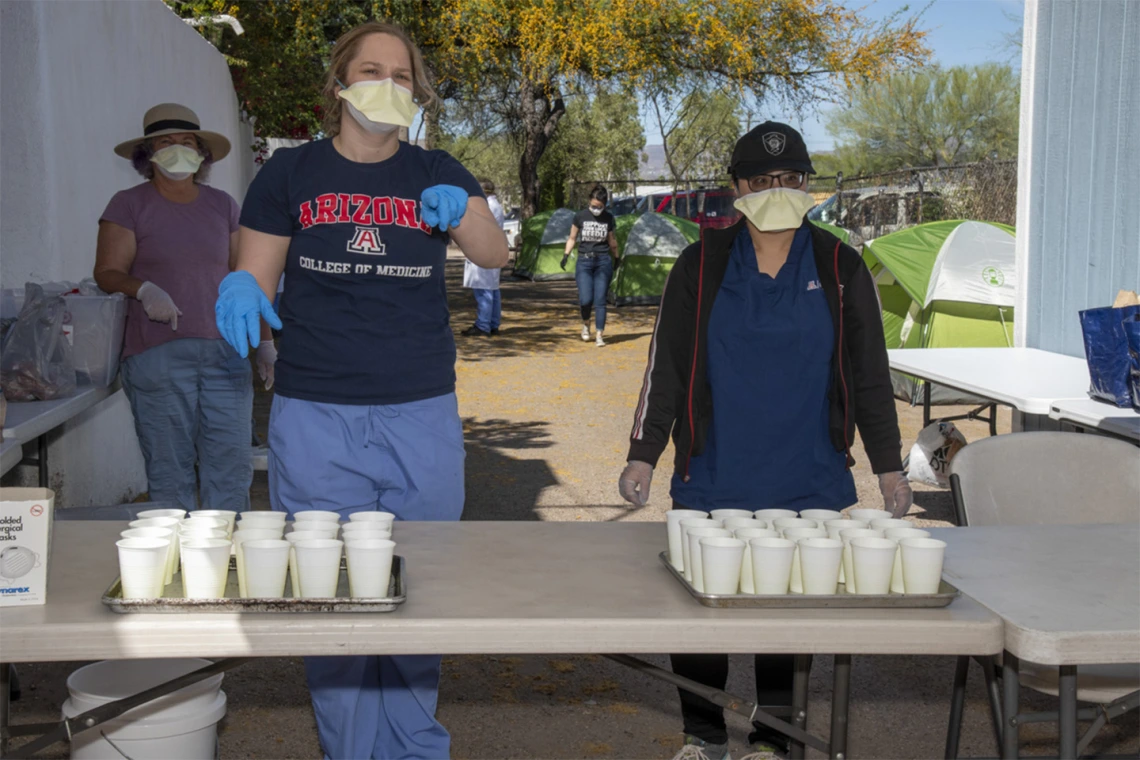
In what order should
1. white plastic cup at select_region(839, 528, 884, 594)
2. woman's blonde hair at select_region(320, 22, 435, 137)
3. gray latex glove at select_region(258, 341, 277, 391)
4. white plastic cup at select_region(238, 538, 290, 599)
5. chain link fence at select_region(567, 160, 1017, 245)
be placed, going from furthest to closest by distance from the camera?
chain link fence at select_region(567, 160, 1017, 245), gray latex glove at select_region(258, 341, 277, 391), woman's blonde hair at select_region(320, 22, 435, 137), white plastic cup at select_region(839, 528, 884, 594), white plastic cup at select_region(238, 538, 290, 599)

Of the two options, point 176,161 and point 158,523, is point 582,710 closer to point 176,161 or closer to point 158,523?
point 158,523

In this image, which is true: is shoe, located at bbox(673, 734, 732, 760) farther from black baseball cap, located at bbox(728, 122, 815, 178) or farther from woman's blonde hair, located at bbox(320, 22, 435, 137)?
woman's blonde hair, located at bbox(320, 22, 435, 137)

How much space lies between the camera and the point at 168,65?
9.72 metres

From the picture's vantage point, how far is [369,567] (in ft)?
7.39

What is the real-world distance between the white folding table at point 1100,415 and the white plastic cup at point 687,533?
2.70 m

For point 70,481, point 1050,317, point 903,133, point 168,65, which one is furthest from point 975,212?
point 903,133

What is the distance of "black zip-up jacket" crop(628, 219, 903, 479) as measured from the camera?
330 cm

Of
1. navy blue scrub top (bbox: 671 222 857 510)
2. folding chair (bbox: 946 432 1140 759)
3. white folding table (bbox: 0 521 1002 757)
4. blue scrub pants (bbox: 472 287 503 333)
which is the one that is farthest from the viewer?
blue scrub pants (bbox: 472 287 503 333)

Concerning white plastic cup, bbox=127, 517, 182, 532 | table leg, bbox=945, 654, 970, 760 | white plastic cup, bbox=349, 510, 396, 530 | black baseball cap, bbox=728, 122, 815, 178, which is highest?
black baseball cap, bbox=728, 122, 815, 178

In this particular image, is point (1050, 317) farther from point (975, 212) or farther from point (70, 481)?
point (975, 212)

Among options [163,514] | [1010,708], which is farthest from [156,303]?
→ [1010,708]

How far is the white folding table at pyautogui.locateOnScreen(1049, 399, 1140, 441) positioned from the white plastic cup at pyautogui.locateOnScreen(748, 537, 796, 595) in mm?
2785

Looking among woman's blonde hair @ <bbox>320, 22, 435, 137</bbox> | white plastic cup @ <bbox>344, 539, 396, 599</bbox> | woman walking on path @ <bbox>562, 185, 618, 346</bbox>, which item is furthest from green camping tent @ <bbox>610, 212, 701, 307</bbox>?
white plastic cup @ <bbox>344, 539, 396, 599</bbox>

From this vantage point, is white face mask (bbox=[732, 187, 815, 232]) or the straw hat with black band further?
the straw hat with black band
